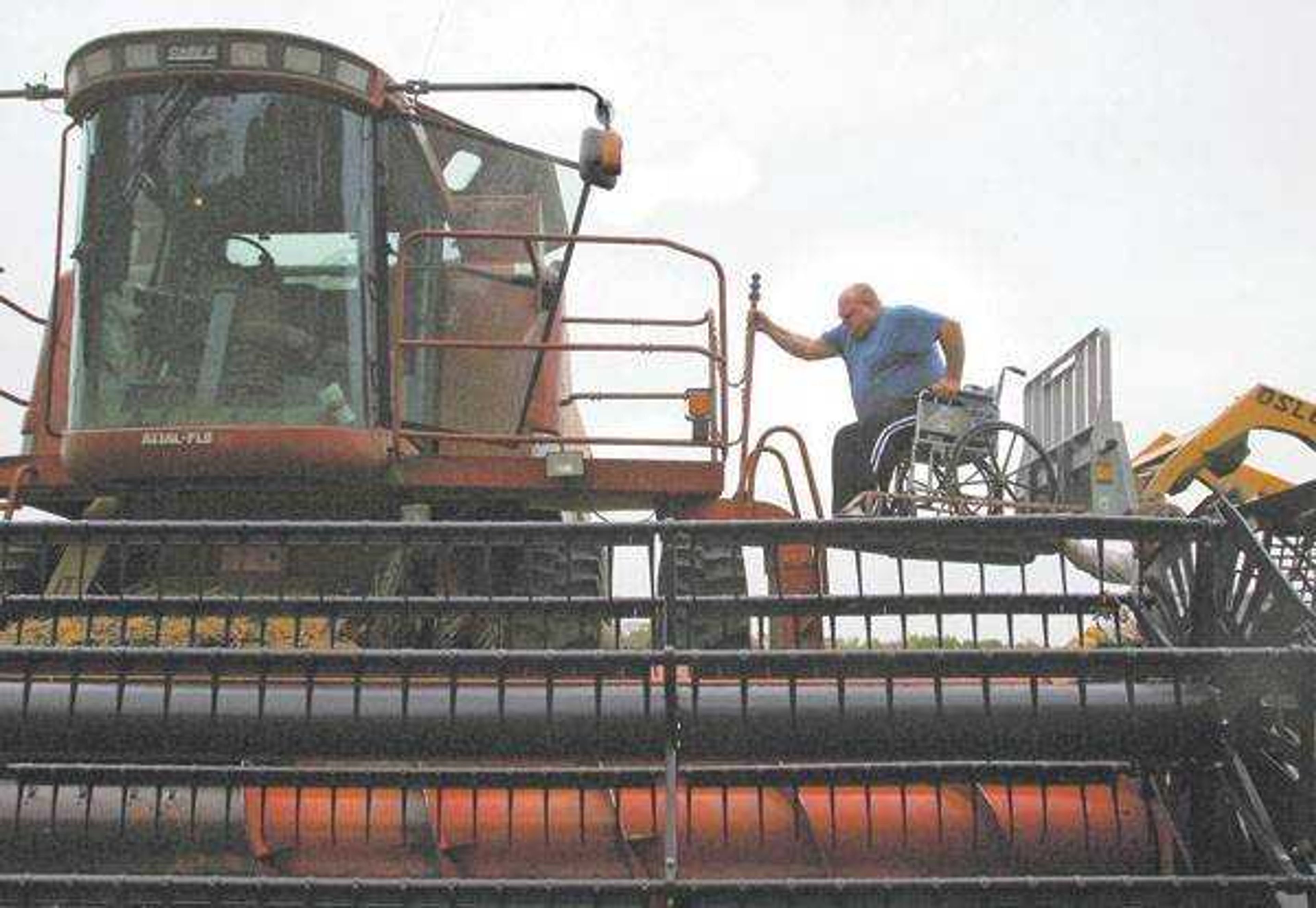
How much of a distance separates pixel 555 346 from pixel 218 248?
1.37 meters

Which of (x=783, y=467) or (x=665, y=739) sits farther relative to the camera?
(x=783, y=467)

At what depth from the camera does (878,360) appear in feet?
25.7

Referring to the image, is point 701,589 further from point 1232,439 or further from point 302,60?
point 1232,439

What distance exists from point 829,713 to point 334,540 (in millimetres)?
1067

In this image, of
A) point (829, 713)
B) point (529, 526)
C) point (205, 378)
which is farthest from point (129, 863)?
point (205, 378)

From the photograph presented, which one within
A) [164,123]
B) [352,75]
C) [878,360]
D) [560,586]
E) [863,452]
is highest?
[352,75]

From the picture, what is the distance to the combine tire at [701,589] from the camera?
3.10m

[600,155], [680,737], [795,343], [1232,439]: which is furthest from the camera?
[1232,439]

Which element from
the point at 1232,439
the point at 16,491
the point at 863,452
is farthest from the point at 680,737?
the point at 1232,439

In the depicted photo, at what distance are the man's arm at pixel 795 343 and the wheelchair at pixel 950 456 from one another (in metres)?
0.52

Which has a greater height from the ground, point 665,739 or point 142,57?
point 142,57

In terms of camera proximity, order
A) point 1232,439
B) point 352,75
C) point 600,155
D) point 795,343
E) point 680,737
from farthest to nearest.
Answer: point 1232,439
point 795,343
point 352,75
point 600,155
point 680,737

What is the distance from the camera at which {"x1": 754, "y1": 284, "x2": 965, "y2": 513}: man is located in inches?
305

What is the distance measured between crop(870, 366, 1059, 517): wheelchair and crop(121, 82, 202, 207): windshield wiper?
3553mm
